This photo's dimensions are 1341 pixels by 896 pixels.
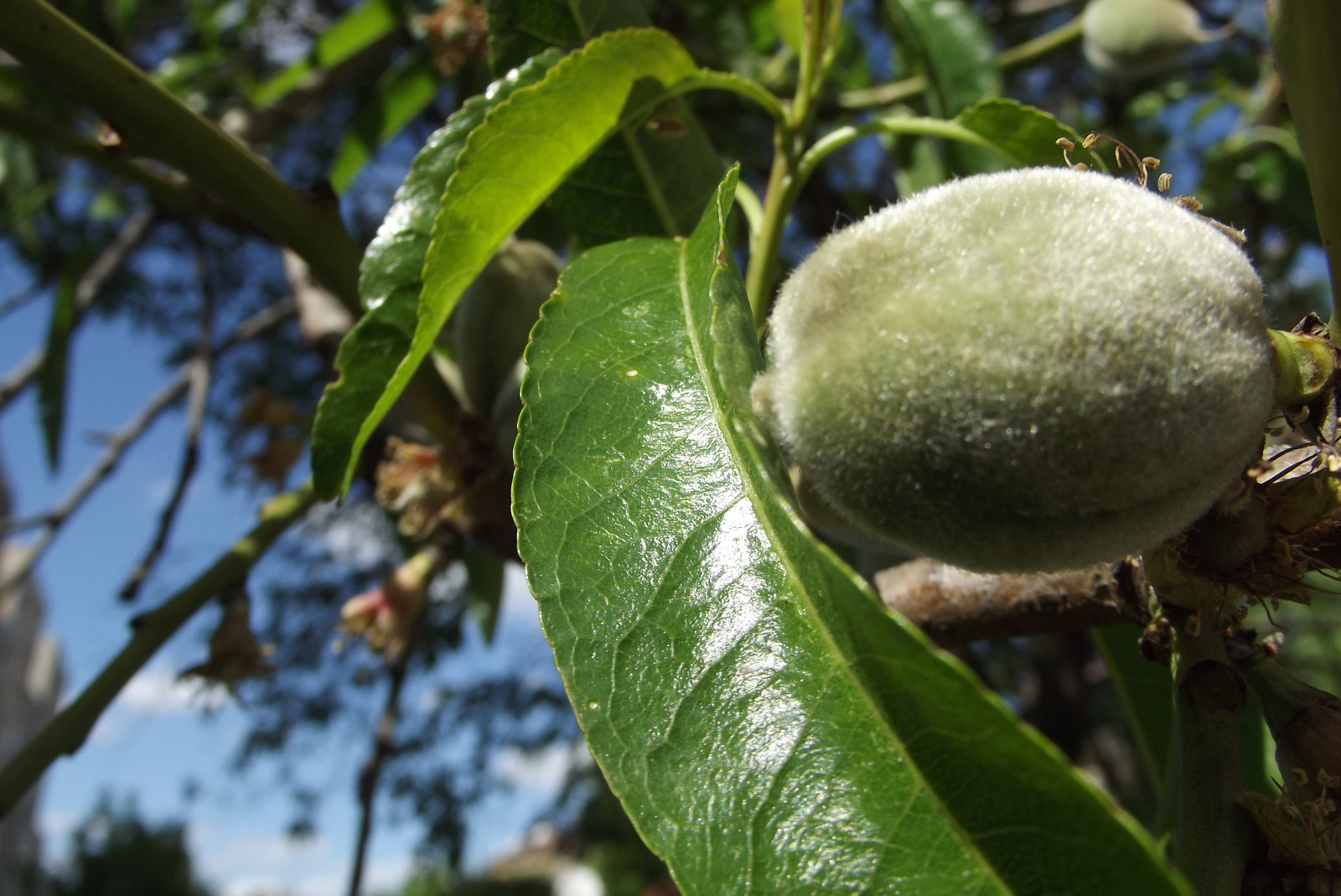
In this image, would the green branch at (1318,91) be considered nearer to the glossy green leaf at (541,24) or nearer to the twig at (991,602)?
the twig at (991,602)

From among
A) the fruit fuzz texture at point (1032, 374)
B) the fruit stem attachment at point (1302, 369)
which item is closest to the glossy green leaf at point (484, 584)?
the fruit fuzz texture at point (1032, 374)

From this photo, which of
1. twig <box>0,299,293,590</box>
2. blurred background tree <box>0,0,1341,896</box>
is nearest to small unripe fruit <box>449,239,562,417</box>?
blurred background tree <box>0,0,1341,896</box>

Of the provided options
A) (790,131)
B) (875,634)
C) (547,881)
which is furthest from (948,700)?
(547,881)

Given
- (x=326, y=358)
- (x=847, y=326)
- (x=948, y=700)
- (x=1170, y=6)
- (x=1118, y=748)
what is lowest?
(x=1118, y=748)

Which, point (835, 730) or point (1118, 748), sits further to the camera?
point (1118, 748)

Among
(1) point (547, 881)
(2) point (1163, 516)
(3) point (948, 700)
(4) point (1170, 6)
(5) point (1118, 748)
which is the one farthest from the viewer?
(1) point (547, 881)

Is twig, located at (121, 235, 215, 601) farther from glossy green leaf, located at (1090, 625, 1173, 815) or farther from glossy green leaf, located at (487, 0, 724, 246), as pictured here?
glossy green leaf, located at (1090, 625, 1173, 815)

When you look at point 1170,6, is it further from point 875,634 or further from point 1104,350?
point 875,634

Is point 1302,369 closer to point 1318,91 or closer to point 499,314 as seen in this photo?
point 1318,91
